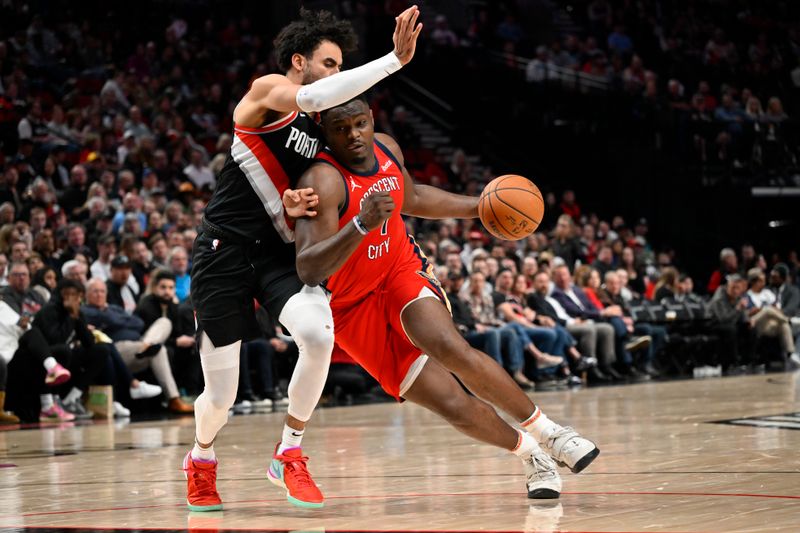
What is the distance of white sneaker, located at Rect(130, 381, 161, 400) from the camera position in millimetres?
10688

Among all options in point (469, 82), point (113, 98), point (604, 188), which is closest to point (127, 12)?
point (113, 98)

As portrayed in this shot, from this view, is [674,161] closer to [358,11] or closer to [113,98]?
[358,11]

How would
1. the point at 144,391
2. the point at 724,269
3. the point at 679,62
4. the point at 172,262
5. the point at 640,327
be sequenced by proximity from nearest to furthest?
1. the point at 144,391
2. the point at 172,262
3. the point at 640,327
4. the point at 724,269
5. the point at 679,62

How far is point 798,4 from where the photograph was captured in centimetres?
2281

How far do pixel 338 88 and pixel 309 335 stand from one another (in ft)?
3.14

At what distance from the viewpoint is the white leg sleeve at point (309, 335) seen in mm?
4633

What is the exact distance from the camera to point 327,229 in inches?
184

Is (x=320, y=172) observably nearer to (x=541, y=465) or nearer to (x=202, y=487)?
(x=202, y=487)

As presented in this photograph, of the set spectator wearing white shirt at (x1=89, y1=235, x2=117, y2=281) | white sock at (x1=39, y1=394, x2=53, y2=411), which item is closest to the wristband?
white sock at (x1=39, y1=394, x2=53, y2=411)

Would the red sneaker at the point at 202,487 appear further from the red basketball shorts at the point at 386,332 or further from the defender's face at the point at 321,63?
the defender's face at the point at 321,63

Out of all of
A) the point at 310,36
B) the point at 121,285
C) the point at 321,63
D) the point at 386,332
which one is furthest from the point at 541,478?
the point at 121,285

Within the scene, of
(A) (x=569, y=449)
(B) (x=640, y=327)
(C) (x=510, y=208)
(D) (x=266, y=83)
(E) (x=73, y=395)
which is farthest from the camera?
(B) (x=640, y=327)

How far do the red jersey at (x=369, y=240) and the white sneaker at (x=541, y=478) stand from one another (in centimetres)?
97

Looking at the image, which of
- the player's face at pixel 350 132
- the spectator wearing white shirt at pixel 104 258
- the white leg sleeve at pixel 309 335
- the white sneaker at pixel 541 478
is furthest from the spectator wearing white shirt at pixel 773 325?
the white leg sleeve at pixel 309 335
